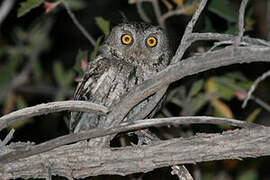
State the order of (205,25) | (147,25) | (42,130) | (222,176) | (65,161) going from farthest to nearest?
(42,130)
(222,176)
(205,25)
(147,25)
(65,161)

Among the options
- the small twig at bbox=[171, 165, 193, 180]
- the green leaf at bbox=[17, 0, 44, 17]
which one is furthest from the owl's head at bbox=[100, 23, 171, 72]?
the small twig at bbox=[171, 165, 193, 180]

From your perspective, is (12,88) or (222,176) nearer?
(222,176)

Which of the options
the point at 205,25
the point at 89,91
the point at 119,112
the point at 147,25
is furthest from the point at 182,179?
the point at 205,25

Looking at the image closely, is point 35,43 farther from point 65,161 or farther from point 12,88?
point 65,161

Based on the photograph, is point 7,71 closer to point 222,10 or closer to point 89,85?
point 89,85

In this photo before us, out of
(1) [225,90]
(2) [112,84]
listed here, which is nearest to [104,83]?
(2) [112,84]

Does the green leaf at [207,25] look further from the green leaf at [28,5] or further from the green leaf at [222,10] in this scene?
the green leaf at [28,5]

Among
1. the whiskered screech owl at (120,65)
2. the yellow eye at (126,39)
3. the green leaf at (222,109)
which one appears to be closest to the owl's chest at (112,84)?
the whiskered screech owl at (120,65)

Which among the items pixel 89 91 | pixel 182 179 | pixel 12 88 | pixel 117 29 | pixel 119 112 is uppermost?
pixel 12 88
